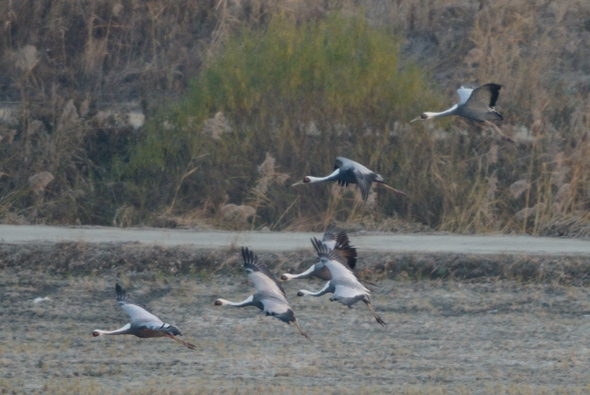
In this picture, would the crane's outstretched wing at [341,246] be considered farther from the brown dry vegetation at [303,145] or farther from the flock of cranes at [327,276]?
the brown dry vegetation at [303,145]

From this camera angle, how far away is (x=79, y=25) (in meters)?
22.2

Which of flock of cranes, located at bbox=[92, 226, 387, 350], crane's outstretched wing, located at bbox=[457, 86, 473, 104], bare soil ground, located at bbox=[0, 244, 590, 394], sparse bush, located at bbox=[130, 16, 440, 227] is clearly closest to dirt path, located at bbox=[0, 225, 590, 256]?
bare soil ground, located at bbox=[0, 244, 590, 394]

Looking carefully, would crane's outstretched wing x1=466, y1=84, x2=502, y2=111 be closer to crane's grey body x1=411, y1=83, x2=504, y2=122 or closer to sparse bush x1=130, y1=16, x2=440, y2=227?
crane's grey body x1=411, y1=83, x2=504, y2=122

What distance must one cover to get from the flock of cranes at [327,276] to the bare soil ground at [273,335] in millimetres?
1293

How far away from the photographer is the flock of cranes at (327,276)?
689 cm

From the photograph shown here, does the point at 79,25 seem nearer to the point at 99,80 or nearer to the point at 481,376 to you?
the point at 99,80

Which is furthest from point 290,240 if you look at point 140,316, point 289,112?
point 140,316

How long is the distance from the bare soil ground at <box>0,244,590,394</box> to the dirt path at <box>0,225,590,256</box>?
0.46 meters

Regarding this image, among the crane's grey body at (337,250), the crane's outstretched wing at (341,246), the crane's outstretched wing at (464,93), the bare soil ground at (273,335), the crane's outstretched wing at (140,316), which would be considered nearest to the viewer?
the crane's outstretched wing at (140,316)

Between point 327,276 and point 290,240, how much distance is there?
594 cm

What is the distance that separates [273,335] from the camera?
33.8ft

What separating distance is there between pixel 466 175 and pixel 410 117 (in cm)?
116

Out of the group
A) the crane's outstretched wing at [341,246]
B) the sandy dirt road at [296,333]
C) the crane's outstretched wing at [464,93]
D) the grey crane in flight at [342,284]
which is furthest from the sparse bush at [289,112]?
the grey crane in flight at [342,284]

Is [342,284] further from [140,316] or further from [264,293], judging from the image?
[140,316]
